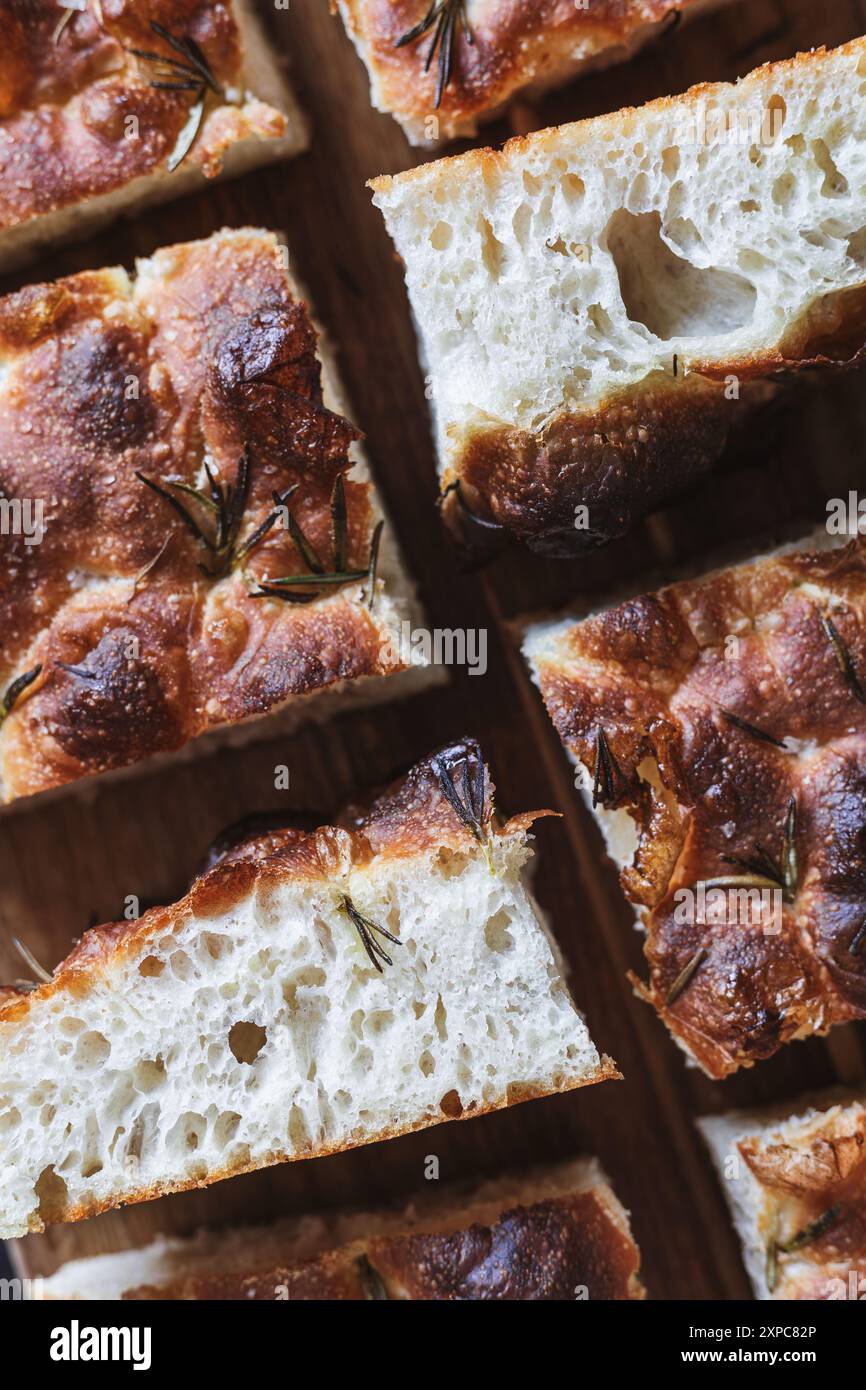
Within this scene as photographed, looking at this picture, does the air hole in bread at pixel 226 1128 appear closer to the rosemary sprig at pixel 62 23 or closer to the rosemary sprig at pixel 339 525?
the rosemary sprig at pixel 339 525

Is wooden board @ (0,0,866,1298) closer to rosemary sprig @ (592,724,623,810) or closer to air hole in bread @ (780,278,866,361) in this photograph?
air hole in bread @ (780,278,866,361)

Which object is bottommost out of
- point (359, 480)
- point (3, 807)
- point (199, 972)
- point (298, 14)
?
point (199, 972)

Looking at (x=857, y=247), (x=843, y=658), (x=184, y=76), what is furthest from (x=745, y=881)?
(x=184, y=76)

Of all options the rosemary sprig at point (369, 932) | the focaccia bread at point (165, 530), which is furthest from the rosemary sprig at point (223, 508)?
the rosemary sprig at point (369, 932)

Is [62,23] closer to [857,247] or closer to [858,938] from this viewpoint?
[857,247]

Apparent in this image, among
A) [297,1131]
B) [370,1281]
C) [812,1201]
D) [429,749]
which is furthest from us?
[429,749]

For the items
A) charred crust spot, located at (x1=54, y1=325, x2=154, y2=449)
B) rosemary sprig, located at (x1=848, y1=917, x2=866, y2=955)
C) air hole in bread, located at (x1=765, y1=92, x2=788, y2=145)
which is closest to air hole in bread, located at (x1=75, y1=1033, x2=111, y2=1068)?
charred crust spot, located at (x1=54, y1=325, x2=154, y2=449)
